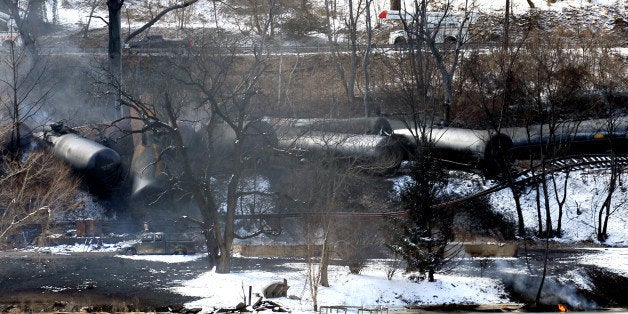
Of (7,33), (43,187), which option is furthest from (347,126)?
(7,33)

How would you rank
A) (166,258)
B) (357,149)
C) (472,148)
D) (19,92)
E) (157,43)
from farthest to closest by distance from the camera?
(157,43) < (19,92) < (472,148) < (357,149) < (166,258)

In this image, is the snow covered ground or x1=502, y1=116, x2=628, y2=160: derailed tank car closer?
the snow covered ground

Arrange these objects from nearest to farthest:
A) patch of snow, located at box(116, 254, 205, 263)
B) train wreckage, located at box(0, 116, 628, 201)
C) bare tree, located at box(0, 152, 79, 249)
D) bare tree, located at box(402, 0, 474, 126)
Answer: patch of snow, located at box(116, 254, 205, 263) < bare tree, located at box(0, 152, 79, 249) < train wreckage, located at box(0, 116, 628, 201) < bare tree, located at box(402, 0, 474, 126)

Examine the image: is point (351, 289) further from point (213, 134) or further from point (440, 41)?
point (440, 41)

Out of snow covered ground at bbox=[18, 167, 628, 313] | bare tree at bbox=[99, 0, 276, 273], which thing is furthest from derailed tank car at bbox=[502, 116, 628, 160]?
bare tree at bbox=[99, 0, 276, 273]

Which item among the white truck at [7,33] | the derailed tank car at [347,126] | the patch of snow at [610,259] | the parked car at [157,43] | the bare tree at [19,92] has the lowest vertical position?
the patch of snow at [610,259]

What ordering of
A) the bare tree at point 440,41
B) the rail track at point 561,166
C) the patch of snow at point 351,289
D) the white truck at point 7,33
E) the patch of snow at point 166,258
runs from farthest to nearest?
1. the white truck at point 7,33
2. the bare tree at point 440,41
3. the rail track at point 561,166
4. the patch of snow at point 166,258
5. the patch of snow at point 351,289

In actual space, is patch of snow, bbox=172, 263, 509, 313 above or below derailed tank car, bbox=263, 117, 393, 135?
below

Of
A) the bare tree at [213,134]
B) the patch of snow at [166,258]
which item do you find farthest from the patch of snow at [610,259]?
the patch of snow at [166,258]

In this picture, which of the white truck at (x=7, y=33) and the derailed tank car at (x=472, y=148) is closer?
the derailed tank car at (x=472, y=148)

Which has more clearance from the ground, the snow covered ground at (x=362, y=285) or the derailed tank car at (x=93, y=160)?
the derailed tank car at (x=93, y=160)

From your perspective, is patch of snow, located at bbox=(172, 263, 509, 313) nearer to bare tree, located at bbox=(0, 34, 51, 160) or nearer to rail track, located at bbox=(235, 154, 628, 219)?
rail track, located at bbox=(235, 154, 628, 219)

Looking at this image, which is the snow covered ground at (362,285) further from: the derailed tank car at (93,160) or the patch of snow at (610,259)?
the derailed tank car at (93,160)

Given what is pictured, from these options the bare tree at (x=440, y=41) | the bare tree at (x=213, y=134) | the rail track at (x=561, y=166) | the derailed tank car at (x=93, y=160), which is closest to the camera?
the bare tree at (x=213, y=134)
